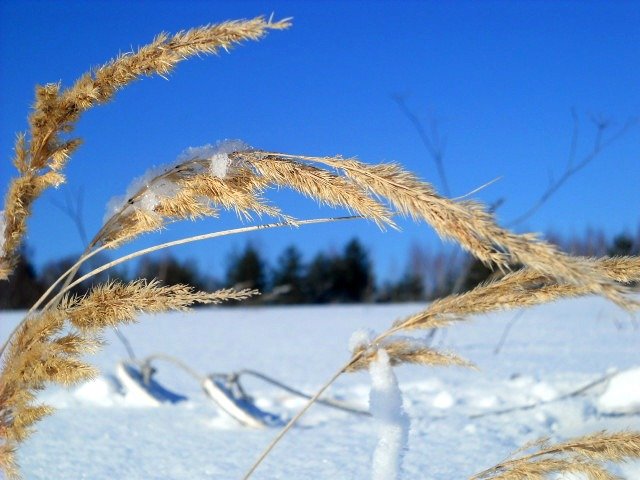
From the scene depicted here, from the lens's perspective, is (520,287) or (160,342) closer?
(520,287)

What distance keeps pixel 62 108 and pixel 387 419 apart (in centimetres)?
104

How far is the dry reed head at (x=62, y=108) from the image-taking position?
1.29 m

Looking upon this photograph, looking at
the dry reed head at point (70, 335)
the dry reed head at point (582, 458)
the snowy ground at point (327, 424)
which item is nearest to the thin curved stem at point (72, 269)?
the dry reed head at point (70, 335)

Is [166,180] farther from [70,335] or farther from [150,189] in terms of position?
[70,335]

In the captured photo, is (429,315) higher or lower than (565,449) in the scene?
higher

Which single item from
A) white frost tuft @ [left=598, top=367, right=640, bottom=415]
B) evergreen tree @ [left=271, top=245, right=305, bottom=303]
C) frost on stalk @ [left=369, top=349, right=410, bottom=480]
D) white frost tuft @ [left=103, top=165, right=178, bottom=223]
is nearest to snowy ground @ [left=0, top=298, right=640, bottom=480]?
white frost tuft @ [left=598, top=367, right=640, bottom=415]

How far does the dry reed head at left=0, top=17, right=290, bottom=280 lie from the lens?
1.29 m

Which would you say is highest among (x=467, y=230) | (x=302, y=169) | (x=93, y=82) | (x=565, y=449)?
(x=93, y=82)

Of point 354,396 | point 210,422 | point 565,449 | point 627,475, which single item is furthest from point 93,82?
point 354,396

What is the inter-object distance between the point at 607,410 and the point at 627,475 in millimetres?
1385

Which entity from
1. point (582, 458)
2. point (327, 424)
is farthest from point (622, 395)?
point (582, 458)

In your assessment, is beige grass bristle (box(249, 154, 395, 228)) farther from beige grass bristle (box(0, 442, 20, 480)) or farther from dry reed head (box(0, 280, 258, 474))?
beige grass bristle (box(0, 442, 20, 480))

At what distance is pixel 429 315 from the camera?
136cm

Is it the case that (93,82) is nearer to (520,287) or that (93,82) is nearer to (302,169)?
(302,169)
